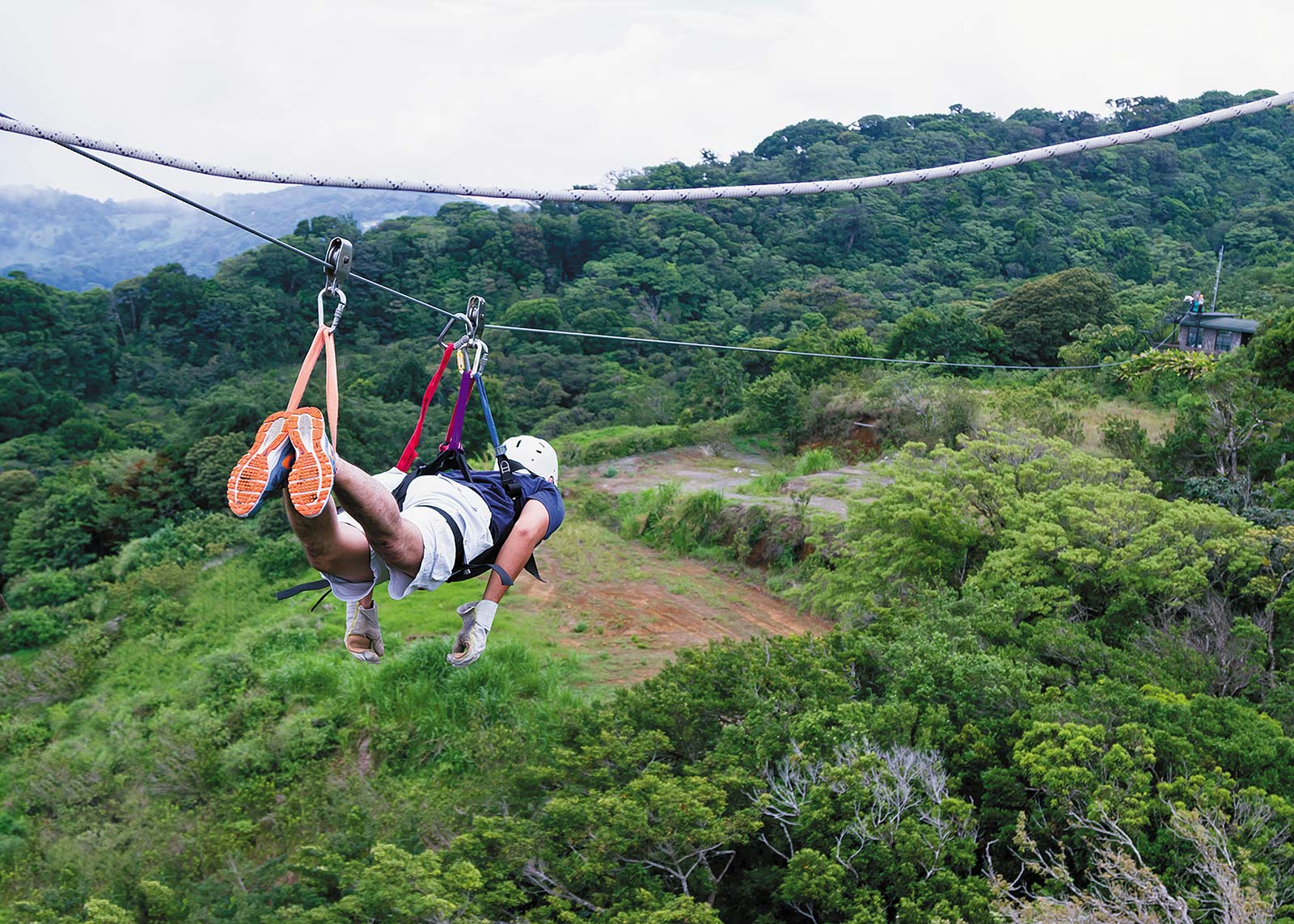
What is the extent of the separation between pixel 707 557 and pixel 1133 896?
12092 mm

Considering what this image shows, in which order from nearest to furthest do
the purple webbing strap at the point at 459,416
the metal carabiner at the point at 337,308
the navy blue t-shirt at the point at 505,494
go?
the metal carabiner at the point at 337,308 < the navy blue t-shirt at the point at 505,494 < the purple webbing strap at the point at 459,416

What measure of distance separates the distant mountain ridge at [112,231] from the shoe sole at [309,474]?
255 feet

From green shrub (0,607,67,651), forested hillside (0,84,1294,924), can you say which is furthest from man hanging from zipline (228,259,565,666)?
green shrub (0,607,67,651)

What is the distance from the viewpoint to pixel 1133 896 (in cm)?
638

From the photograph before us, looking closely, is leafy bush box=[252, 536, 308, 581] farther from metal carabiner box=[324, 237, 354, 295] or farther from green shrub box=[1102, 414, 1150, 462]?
metal carabiner box=[324, 237, 354, 295]

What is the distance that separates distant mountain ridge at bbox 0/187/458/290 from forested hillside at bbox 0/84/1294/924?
5754 cm

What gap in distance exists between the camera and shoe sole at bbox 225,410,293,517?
2.53 metres

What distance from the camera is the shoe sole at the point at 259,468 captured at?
2.53 metres

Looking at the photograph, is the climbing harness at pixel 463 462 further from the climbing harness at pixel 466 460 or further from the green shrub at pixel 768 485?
the green shrub at pixel 768 485

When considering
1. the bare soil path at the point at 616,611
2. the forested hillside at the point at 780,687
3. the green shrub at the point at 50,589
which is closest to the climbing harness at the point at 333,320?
the forested hillside at the point at 780,687

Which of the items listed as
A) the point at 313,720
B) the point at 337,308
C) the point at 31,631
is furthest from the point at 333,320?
the point at 31,631

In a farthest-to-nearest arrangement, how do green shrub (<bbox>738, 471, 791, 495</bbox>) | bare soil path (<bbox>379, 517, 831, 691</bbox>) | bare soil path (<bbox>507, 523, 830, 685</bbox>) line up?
green shrub (<bbox>738, 471, 791, 495</bbox>)
bare soil path (<bbox>507, 523, 830, 685</bbox>)
bare soil path (<bbox>379, 517, 831, 691</bbox>)

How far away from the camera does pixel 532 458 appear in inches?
161

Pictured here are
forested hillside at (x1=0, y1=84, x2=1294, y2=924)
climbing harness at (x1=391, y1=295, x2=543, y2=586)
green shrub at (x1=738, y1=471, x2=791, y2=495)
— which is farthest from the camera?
green shrub at (x1=738, y1=471, x2=791, y2=495)
